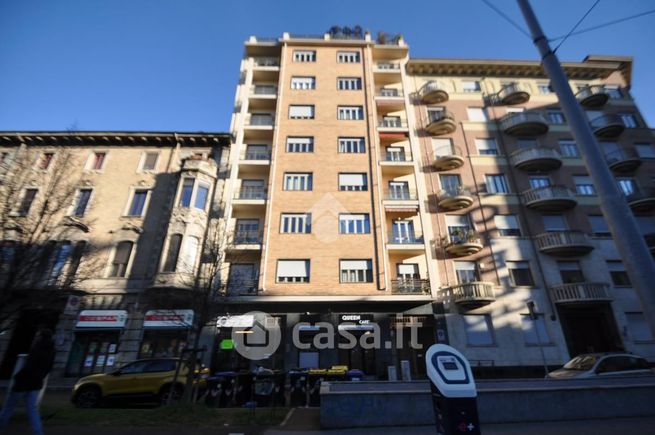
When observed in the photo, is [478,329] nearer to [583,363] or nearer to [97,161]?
[583,363]

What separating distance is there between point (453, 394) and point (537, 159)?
21354mm

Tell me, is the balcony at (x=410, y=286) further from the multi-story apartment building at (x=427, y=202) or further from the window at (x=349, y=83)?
the window at (x=349, y=83)

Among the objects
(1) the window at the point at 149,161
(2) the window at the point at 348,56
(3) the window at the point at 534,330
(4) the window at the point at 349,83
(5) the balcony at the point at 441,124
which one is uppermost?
(2) the window at the point at 348,56

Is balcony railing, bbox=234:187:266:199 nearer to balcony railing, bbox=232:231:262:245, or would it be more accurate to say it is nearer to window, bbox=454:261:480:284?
balcony railing, bbox=232:231:262:245

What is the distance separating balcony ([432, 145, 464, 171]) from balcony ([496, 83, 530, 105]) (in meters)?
6.18

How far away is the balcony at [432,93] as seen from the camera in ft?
72.2

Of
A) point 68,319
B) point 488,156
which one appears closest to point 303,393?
point 68,319

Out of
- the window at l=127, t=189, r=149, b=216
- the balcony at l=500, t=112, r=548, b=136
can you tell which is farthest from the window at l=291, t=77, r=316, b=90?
the balcony at l=500, t=112, r=548, b=136

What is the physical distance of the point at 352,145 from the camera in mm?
20250

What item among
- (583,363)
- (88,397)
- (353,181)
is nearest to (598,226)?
(583,363)

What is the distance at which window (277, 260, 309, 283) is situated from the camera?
16.3 metres

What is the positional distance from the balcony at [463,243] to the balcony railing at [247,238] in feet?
36.6

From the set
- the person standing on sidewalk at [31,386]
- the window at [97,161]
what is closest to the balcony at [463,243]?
the person standing on sidewalk at [31,386]

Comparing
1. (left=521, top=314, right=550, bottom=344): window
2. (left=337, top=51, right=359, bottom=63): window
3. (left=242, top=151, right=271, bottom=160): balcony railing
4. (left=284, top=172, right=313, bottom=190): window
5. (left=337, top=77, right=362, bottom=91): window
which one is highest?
(left=337, top=51, right=359, bottom=63): window
